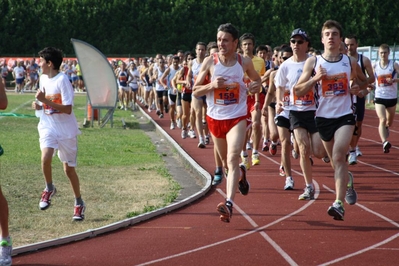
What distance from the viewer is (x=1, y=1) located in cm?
6456

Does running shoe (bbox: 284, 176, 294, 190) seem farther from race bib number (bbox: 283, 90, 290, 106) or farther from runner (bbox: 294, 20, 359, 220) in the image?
runner (bbox: 294, 20, 359, 220)

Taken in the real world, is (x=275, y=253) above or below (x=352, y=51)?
below

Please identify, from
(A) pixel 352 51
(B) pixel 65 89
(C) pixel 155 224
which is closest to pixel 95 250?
(C) pixel 155 224

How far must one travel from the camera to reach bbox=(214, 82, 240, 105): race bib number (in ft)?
31.4

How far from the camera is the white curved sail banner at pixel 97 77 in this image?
2378cm

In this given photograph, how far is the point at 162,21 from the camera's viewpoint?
6531 cm

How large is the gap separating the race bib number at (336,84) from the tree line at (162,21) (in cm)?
5598

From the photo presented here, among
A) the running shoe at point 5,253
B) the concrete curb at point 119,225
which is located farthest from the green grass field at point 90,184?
the running shoe at point 5,253

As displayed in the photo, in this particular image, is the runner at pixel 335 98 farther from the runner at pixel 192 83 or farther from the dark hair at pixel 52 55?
the runner at pixel 192 83

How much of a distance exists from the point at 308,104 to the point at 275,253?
11.5ft

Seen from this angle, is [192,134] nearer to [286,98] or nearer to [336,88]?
[286,98]

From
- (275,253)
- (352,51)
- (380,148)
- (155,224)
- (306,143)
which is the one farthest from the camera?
(380,148)

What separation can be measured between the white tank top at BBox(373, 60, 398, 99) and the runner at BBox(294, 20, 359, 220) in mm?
7977

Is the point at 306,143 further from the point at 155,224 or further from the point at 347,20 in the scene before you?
the point at 347,20
